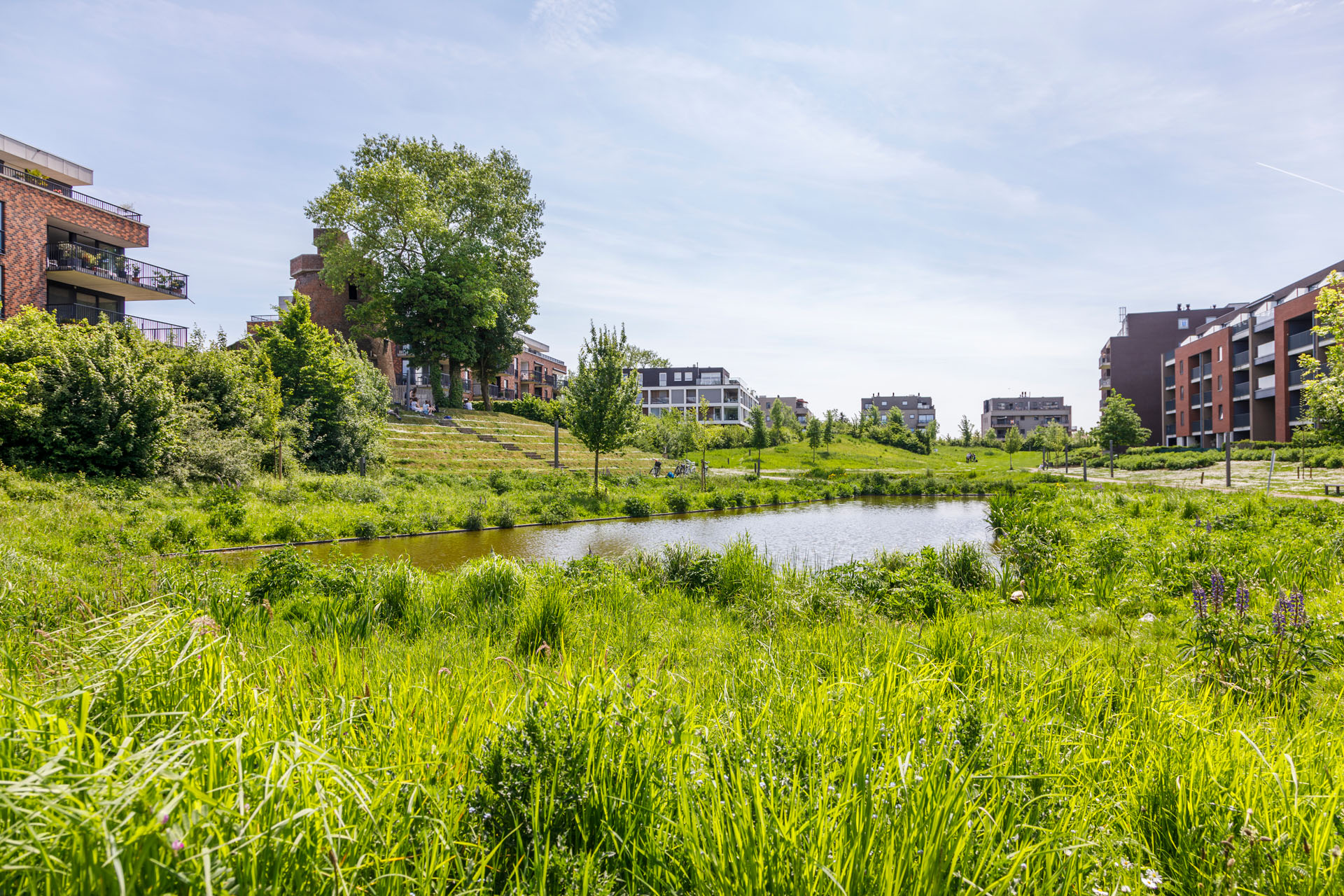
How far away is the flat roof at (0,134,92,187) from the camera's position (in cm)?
2972

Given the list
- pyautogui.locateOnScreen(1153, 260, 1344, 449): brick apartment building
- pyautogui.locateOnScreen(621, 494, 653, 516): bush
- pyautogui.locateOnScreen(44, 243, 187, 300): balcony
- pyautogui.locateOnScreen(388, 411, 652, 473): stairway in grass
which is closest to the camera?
pyautogui.locateOnScreen(621, 494, 653, 516): bush

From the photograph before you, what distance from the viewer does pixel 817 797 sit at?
6.13 feet

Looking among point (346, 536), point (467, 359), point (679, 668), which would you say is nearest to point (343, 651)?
point (679, 668)

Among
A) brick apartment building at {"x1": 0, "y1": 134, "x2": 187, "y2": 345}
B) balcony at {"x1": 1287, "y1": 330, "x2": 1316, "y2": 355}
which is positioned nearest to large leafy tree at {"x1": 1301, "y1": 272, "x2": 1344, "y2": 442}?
balcony at {"x1": 1287, "y1": 330, "x2": 1316, "y2": 355}

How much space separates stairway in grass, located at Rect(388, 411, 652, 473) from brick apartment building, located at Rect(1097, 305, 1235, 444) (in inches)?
2432

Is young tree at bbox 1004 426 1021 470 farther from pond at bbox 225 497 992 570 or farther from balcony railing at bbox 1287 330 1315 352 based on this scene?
pond at bbox 225 497 992 570

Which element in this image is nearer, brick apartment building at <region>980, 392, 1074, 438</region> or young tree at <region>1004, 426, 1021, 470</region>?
young tree at <region>1004, 426, 1021, 470</region>

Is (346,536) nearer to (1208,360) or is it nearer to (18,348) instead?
(18,348)

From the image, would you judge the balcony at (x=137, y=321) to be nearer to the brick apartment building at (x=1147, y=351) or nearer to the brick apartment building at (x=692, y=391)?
the brick apartment building at (x=692, y=391)

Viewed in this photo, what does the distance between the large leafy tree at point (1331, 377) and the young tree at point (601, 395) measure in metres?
19.4

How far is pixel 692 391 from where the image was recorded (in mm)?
98875

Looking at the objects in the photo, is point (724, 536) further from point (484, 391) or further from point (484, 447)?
point (484, 391)

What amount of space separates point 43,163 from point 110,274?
10498 mm

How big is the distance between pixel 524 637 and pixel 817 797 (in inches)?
156
